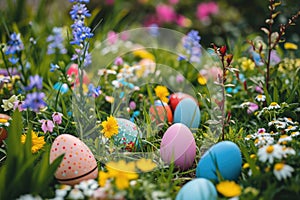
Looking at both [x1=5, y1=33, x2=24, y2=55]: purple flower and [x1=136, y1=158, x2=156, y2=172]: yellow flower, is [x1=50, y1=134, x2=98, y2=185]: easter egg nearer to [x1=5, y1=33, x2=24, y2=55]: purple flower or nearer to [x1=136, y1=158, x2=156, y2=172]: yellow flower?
[x1=136, y1=158, x2=156, y2=172]: yellow flower

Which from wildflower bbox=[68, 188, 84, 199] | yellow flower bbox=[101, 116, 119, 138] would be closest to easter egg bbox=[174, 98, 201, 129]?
yellow flower bbox=[101, 116, 119, 138]

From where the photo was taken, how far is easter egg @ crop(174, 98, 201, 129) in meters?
2.22

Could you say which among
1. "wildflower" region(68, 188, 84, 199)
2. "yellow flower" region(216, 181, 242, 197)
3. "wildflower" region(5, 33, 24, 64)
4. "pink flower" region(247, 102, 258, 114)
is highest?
"wildflower" region(5, 33, 24, 64)

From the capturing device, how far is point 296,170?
167 cm

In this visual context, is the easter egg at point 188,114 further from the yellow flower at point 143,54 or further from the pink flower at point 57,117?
the yellow flower at point 143,54

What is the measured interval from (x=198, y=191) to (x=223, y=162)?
0.70 feet

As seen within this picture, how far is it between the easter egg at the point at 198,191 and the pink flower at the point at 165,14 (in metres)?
3.91

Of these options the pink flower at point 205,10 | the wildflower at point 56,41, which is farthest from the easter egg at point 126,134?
the pink flower at point 205,10

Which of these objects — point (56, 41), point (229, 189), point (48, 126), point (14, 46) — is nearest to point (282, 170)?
point (229, 189)

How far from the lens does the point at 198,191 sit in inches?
63.1

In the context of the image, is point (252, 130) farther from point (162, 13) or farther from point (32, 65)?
point (162, 13)

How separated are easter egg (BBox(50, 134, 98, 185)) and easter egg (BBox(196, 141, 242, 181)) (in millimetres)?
444

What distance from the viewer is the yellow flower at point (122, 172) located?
1.54 metres

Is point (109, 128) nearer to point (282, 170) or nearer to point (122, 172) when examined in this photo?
point (122, 172)
